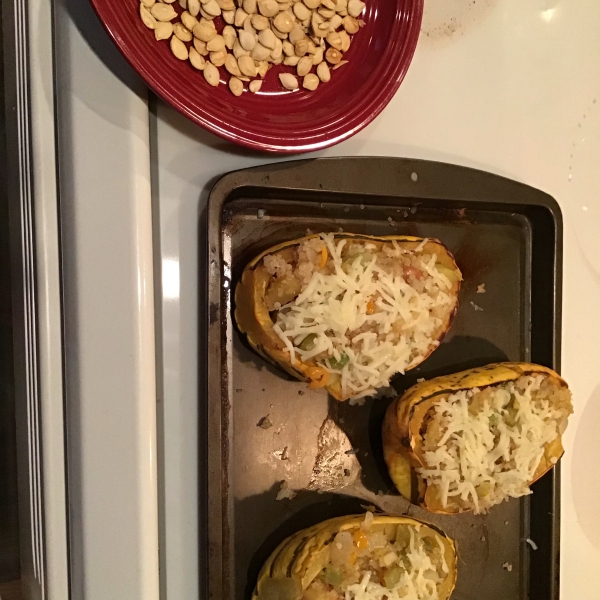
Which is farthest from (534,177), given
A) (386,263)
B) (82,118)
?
(82,118)

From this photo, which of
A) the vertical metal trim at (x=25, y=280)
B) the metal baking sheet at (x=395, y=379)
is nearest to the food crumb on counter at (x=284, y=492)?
the metal baking sheet at (x=395, y=379)

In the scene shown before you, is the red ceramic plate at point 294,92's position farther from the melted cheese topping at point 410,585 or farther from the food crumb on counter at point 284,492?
the melted cheese topping at point 410,585

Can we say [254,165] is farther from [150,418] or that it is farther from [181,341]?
[150,418]

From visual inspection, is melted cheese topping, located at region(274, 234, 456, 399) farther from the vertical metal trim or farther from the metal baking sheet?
the vertical metal trim

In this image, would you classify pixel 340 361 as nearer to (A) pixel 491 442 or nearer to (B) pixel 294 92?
(A) pixel 491 442

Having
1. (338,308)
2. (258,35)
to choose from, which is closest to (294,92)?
(258,35)
